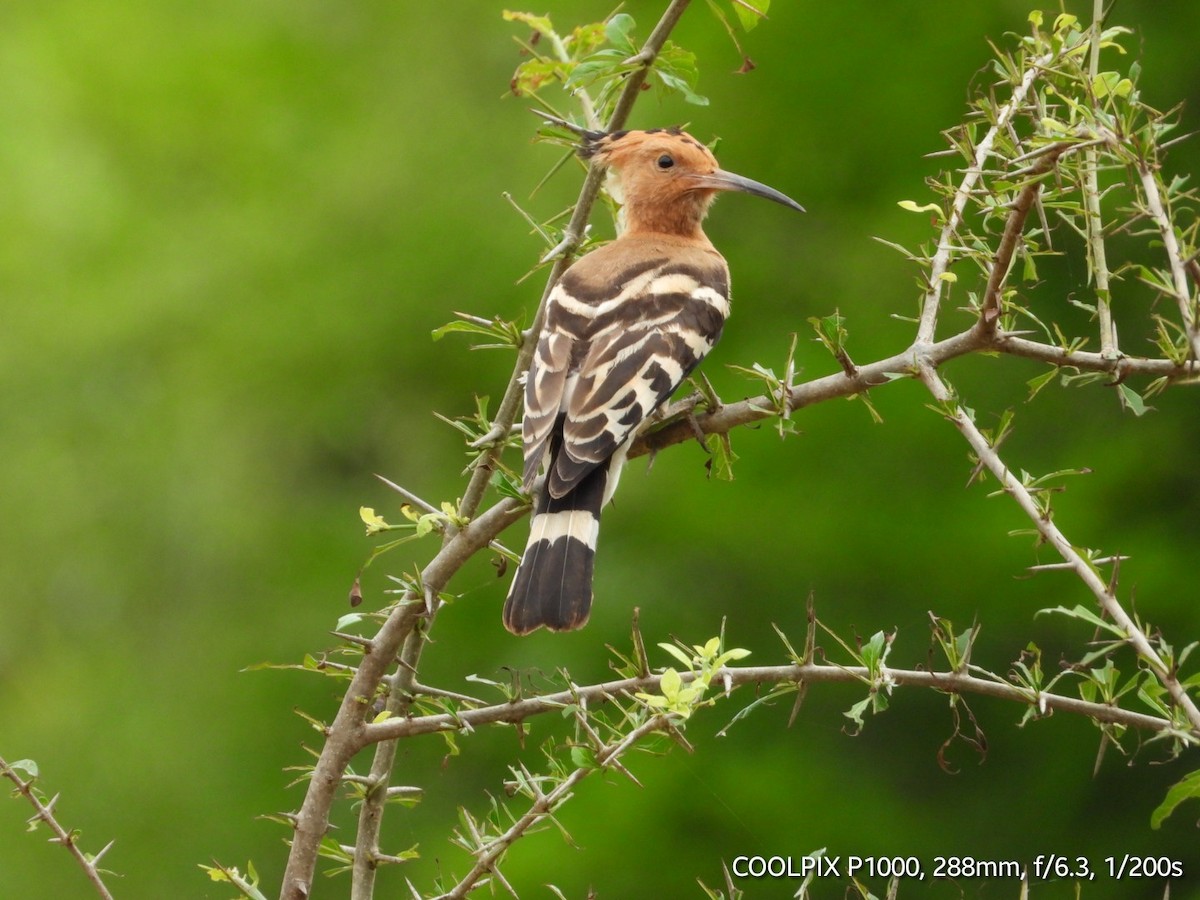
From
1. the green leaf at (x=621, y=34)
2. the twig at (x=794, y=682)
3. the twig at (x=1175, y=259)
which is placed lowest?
the twig at (x=794, y=682)

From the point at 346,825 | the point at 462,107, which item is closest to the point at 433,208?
the point at 462,107

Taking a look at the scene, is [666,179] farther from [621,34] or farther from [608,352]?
[621,34]

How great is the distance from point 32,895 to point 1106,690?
7.11 meters

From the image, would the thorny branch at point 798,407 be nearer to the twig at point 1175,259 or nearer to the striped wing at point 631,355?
the twig at point 1175,259

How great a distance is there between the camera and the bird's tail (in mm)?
2832

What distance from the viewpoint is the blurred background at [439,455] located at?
6668 mm

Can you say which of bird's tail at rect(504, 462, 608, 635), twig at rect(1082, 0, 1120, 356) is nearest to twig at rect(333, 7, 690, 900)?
bird's tail at rect(504, 462, 608, 635)

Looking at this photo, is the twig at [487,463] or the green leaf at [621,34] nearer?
the twig at [487,463]

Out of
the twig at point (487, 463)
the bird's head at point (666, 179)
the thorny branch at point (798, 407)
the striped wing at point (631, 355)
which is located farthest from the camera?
the bird's head at point (666, 179)

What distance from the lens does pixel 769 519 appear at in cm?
693

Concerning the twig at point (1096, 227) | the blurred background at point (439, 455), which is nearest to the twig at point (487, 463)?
the twig at point (1096, 227)

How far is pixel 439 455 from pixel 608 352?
4.65 m

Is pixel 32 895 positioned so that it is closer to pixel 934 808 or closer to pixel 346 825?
pixel 346 825

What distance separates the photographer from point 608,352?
3.32 metres
